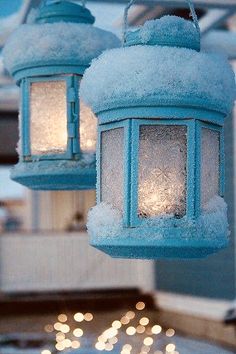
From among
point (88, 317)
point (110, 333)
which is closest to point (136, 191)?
point (110, 333)

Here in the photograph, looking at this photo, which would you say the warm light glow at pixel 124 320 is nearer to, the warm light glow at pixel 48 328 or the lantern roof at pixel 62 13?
the warm light glow at pixel 48 328

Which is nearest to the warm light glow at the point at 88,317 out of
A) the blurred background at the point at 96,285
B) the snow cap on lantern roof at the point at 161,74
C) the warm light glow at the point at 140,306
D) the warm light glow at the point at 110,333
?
the blurred background at the point at 96,285

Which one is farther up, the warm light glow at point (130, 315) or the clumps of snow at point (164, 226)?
the clumps of snow at point (164, 226)

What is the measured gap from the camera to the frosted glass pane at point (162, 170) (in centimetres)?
198

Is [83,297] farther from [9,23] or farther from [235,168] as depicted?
[9,23]

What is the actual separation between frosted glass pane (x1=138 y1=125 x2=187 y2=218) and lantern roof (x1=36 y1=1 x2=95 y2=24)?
0.92 metres

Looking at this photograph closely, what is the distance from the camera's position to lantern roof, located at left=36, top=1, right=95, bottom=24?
9.11 feet

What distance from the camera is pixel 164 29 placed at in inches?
77.8

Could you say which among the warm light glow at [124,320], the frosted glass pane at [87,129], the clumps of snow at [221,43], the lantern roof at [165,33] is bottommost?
the warm light glow at [124,320]

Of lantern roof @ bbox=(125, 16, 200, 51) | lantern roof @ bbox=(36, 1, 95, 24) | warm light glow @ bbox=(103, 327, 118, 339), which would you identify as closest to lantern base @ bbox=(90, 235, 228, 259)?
lantern roof @ bbox=(125, 16, 200, 51)

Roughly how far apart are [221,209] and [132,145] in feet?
0.85

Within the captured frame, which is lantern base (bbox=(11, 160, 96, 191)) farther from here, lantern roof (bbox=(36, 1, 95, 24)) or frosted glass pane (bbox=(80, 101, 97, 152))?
lantern roof (bbox=(36, 1, 95, 24))

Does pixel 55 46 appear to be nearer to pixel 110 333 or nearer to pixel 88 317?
pixel 110 333

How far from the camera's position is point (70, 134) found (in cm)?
265
